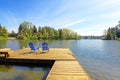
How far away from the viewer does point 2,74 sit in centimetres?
908

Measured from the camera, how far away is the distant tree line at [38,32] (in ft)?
253

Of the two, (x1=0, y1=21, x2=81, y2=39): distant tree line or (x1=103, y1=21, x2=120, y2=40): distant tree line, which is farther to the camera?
(x1=103, y1=21, x2=120, y2=40): distant tree line

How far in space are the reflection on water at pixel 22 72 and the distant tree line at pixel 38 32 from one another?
65657mm

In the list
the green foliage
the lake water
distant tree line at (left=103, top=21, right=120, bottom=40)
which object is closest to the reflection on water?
the lake water

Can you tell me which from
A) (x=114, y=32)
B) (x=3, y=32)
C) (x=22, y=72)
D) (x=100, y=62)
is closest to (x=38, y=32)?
(x=3, y=32)

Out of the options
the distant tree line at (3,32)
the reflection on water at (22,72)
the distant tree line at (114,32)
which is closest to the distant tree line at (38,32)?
the distant tree line at (3,32)

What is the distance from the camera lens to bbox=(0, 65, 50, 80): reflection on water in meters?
8.48

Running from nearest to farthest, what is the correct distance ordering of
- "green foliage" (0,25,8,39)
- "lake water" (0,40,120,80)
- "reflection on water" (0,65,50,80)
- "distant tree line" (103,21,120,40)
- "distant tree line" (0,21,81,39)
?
"reflection on water" (0,65,50,80) → "lake water" (0,40,120,80) → "green foliage" (0,25,8,39) → "distant tree line" (0,21,81,39) → "distant tree line" (103,21,120,40)

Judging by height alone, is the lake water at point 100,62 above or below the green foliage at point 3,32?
below

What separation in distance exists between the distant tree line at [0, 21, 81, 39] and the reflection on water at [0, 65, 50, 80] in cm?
6566

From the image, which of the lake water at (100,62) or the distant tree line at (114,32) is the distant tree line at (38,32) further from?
the lake water at (100,62)

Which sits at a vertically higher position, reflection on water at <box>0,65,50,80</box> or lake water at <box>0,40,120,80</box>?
reflection on water at <box>0,65,50,80</box>

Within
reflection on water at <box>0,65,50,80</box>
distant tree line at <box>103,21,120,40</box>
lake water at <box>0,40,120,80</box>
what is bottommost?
lake water at <box>0,40,120,80</box>

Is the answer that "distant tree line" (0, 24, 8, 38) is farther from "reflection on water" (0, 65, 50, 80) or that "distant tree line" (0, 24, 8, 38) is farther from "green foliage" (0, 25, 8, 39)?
"reflection on water" (0, 65, 50, 80)
